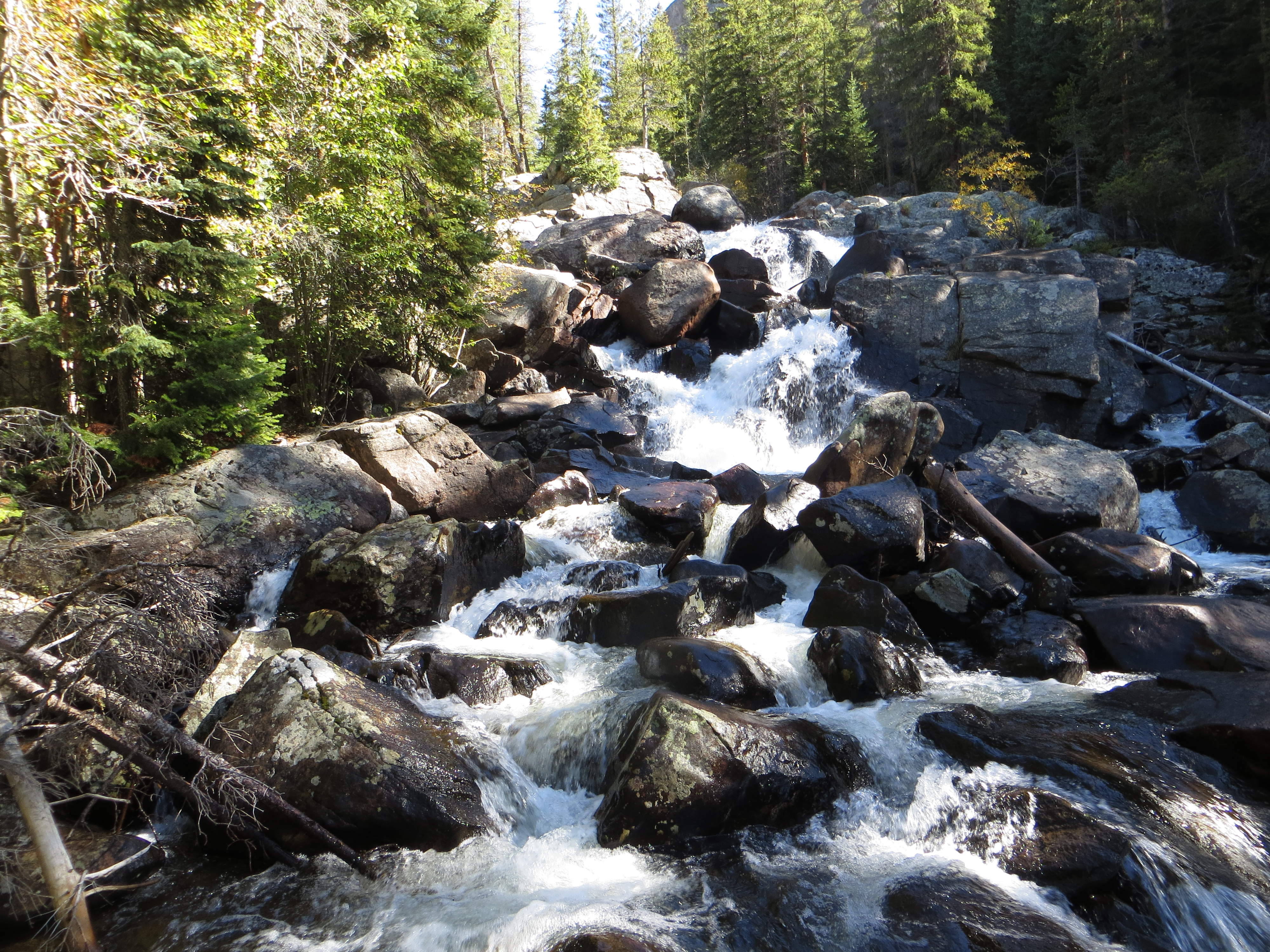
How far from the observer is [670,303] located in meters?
19.2

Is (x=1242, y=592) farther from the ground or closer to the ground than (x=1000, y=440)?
closer to the ground

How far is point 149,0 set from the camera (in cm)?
843

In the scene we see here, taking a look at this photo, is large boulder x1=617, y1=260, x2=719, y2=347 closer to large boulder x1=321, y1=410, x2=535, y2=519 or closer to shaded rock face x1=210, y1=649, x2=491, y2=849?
large boulder x1=321, y1=410, x2=535, y2=519

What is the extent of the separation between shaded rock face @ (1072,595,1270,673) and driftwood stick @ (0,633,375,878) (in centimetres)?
735

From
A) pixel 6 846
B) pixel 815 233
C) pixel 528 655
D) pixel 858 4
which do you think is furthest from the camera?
pixel 858 4

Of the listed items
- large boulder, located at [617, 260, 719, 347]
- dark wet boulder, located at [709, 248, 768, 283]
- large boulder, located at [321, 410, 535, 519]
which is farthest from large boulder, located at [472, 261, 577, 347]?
large boulder, located at [321, 410, 535, 519]

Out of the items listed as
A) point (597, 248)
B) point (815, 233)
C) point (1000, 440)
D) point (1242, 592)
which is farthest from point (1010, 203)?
point (1242, 592)

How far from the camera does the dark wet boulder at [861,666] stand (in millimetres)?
6629

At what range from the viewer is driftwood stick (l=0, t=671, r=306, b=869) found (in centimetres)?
339

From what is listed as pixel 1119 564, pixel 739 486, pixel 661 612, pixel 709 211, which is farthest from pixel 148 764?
pixel 709 211

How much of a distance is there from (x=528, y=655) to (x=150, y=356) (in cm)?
603

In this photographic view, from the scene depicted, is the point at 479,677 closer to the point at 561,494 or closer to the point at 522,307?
the point at 561,494

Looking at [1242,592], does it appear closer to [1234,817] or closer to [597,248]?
[1234,817]

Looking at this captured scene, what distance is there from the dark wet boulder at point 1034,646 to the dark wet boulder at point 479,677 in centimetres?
481
